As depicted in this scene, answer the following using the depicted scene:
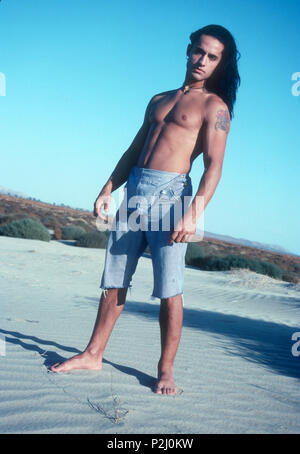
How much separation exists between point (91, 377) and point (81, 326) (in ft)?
5.87

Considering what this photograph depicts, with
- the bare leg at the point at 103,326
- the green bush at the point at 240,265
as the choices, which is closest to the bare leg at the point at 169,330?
the bare leg at the point at 103,326

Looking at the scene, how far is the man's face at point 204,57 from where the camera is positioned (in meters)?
2.70

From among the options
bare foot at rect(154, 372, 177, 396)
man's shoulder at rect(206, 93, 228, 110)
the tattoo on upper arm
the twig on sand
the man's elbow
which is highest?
man's shoulder at rect(206, 93, 228, 110)

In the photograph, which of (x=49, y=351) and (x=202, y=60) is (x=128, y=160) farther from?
(x=49, y=351)

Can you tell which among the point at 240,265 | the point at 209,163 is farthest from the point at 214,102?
the point at 240,265

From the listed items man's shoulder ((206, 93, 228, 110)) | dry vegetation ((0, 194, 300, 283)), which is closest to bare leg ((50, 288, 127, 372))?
man's shoulder ((206, 93, 228, 110))

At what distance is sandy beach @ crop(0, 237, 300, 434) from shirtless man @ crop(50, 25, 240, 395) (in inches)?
8.3

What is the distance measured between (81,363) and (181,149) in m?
1.46

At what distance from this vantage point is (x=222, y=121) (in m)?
2.60

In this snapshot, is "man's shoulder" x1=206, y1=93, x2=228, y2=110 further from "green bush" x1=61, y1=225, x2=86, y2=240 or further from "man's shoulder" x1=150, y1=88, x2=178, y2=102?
"green bush" x1=61, y1=225, x2=86, y2=240

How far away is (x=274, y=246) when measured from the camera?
507ft

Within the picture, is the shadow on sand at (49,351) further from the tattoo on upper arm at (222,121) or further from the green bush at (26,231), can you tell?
the green bush at (26,231)

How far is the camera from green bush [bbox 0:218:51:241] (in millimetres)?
16750

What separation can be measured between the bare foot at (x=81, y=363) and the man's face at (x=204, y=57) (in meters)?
1.89
